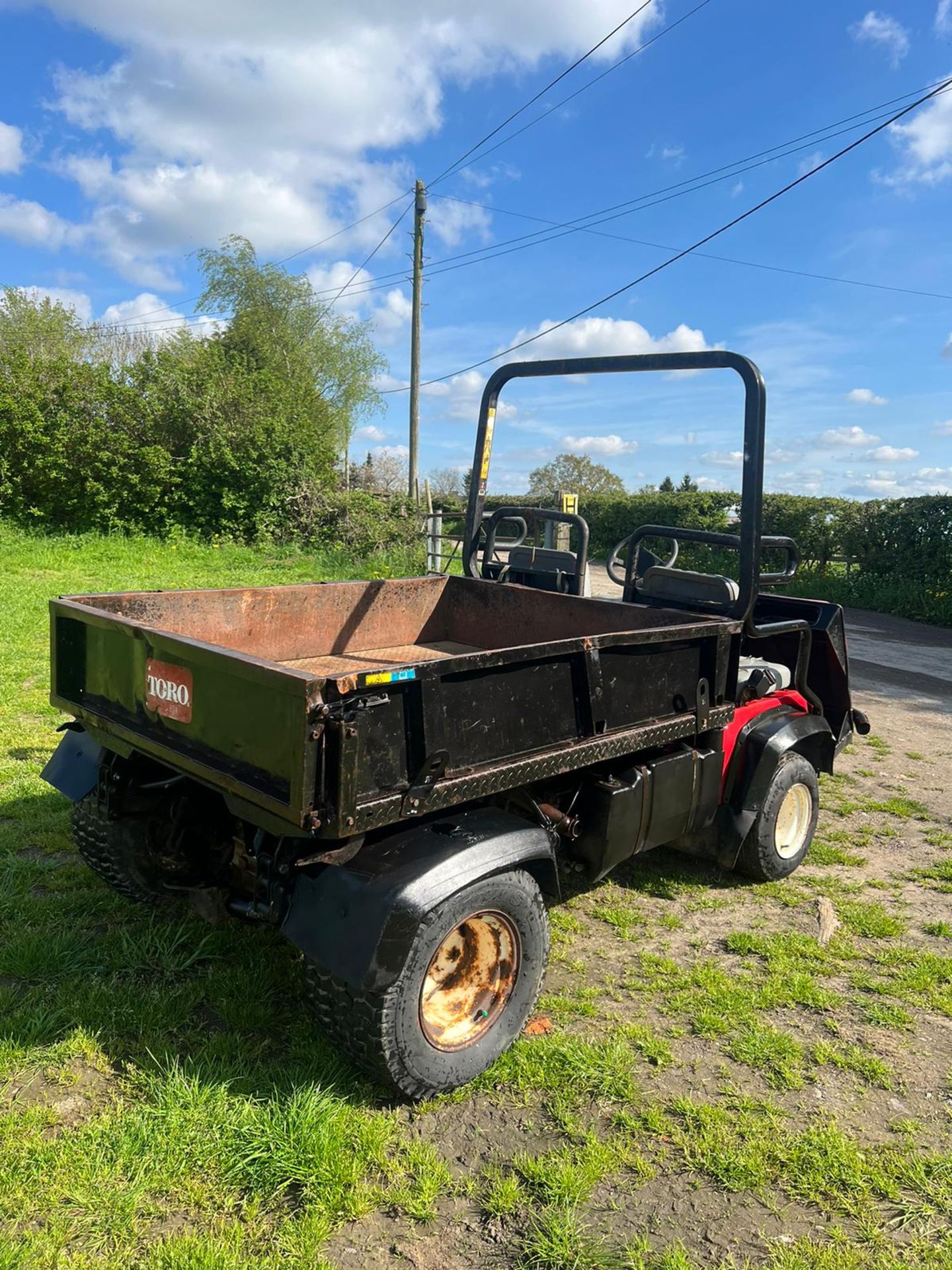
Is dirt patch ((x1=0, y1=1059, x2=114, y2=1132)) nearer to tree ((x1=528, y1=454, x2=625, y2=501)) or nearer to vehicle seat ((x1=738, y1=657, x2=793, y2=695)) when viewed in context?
vehicle seat ((x1=738, y1=657, x2=793, y2=695))

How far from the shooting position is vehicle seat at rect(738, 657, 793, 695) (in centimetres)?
363

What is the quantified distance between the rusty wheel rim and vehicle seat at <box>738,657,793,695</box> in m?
1.62

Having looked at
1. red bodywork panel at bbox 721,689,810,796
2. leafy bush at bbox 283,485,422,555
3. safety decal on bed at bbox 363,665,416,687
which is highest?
leafy bush at bbox 283,485,422,555

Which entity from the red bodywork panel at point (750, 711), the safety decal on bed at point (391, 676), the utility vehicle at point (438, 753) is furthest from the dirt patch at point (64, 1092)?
the red bodywork panel at point (750, 711)

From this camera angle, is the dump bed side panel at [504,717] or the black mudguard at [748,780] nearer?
the dump bed side panel at [504,717]

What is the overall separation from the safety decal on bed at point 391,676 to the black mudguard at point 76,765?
4.89ft

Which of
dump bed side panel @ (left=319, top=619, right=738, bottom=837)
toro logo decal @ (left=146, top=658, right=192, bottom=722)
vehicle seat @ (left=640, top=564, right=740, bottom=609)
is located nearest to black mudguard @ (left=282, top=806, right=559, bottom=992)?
dump bed side panel @ (left=319, top=619, right=738, bottom=837)

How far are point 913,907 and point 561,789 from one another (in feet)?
6.17

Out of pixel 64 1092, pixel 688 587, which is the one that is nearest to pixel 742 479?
pixel 688 587

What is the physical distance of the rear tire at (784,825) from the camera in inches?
141

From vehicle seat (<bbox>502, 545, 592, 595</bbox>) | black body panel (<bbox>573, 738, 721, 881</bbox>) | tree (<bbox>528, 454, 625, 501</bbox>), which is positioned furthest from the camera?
tree (<bbox>528, 454, 625, 501</bbox>)

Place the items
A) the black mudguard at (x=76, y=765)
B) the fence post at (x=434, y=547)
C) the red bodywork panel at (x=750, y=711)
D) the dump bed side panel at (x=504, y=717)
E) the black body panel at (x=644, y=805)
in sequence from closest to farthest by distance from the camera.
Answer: the dump bed side panel at (x=504, y=717) → the black body panel at (x=644, y=805) → the black mudguard at (x=76, y=765) → the red bodywork panel at (x=750, y=711) → the fence post at (x=434, y=547)

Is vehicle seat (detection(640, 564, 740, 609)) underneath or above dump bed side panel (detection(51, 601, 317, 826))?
above

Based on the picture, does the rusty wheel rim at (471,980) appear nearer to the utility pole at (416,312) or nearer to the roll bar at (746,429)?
the roll bar at (746,429)
